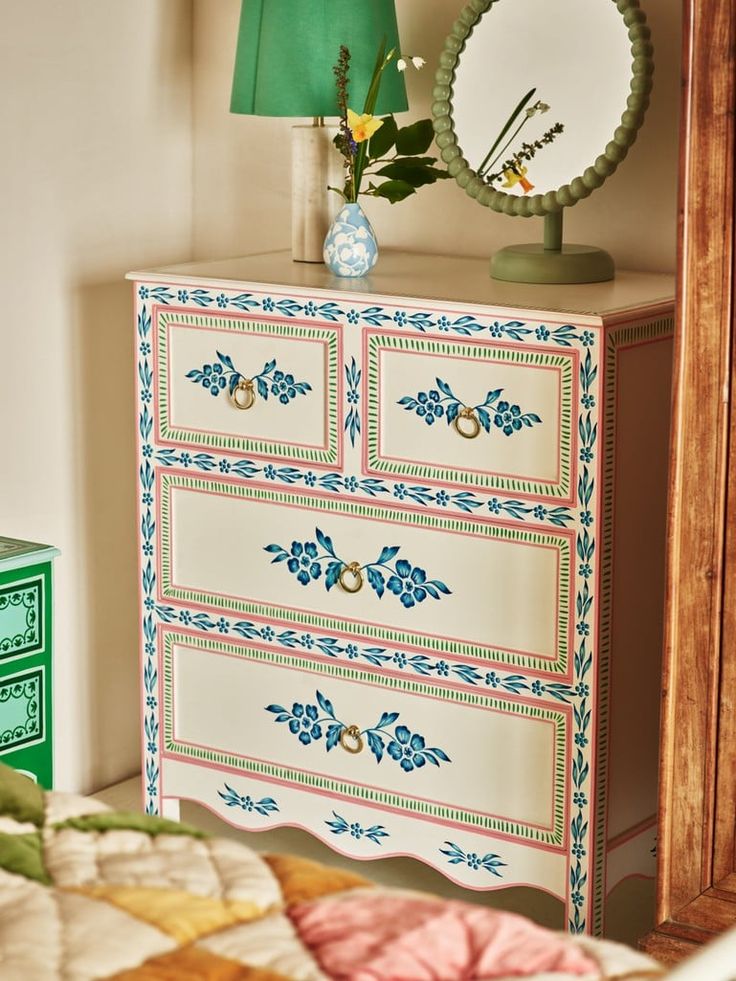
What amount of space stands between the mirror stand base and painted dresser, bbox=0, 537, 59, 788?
84 cm

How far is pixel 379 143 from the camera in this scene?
2523 mm

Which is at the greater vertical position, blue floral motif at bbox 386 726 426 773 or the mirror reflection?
the mirror reflection

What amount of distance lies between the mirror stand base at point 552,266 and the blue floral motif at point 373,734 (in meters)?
0.72

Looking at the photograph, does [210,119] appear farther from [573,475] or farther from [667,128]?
[573,475]

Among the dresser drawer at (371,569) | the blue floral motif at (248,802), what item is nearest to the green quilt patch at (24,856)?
the dresser drawer at (371,569)

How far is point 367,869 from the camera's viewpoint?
2688 mm

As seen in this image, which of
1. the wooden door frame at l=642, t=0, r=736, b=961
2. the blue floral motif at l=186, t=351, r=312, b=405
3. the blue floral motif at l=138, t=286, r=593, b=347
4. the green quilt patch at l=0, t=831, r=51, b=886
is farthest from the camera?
the blue floral motif at l=186, t=351, r=312, b=405

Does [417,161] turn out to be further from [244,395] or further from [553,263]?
[244,395]

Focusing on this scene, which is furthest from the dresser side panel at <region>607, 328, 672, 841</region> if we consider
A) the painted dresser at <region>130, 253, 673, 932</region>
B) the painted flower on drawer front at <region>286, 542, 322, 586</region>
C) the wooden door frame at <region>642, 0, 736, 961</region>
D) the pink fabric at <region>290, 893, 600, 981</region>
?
the pink fabric at <region>290, 893, 600, 981</region>

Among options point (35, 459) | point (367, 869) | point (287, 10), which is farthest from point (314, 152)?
point (367, 869)

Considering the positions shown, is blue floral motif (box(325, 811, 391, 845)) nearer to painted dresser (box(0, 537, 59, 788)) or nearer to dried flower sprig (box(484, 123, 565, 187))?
painted dresser (box(0, 537, 59, 788))

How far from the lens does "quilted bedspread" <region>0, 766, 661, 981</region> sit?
93cm

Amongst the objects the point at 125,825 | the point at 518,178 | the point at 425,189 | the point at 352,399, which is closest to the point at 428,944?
the point at 125,825

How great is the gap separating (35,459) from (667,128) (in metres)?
1.28
